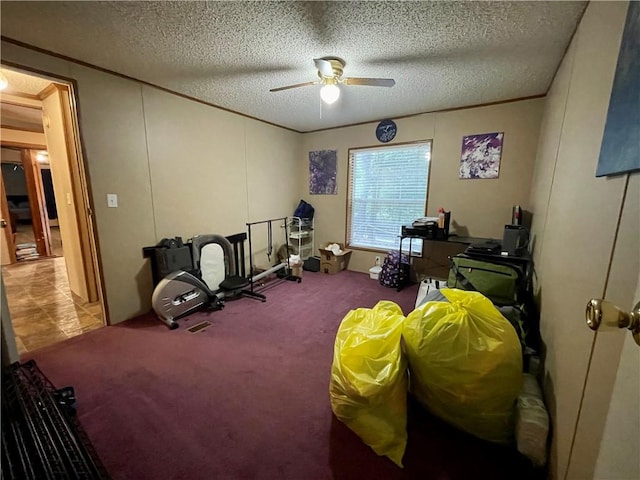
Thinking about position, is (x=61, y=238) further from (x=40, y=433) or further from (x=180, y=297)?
(x=40, y=433)

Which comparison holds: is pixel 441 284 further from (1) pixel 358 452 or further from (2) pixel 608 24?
(2) pixel 608 24

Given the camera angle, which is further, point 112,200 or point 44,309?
point 44,309

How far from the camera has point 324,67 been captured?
80.5 inches

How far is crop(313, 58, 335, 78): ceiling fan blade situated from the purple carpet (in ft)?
7.52

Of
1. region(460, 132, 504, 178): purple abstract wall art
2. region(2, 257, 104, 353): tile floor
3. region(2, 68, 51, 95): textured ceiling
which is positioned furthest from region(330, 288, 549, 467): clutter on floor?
region(2, 68, 51, 95): textured ceiling

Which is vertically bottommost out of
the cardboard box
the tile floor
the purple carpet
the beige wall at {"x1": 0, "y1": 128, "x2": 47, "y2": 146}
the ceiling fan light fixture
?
the tile floor

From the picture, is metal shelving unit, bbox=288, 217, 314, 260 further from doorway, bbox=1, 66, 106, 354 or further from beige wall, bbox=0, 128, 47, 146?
beige wall, bbox=0, 128, 47, 146

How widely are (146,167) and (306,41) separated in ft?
6.70

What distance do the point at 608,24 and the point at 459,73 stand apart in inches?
56.3

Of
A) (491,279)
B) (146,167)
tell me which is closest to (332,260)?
(491,279)

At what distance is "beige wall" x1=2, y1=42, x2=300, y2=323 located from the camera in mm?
2383

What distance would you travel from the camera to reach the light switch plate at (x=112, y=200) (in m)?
2.52

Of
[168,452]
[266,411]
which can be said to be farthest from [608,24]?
[168,452]

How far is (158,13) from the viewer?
163cm
